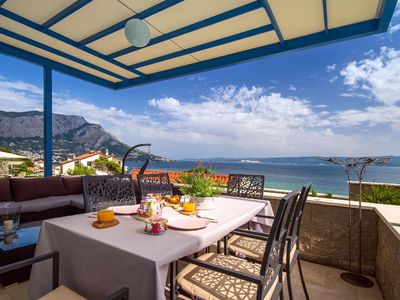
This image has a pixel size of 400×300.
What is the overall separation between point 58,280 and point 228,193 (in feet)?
6.09

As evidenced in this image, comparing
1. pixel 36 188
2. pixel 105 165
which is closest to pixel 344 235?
pixel 36 188

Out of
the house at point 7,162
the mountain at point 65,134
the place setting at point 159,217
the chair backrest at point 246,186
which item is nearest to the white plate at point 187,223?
the place setting at point 159,217

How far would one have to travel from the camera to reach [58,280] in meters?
1.15

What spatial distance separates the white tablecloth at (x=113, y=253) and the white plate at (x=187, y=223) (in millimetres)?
37

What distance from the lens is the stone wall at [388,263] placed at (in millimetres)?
1586

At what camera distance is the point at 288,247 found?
151cm

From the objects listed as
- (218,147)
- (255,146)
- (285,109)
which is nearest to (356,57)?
(285,109)

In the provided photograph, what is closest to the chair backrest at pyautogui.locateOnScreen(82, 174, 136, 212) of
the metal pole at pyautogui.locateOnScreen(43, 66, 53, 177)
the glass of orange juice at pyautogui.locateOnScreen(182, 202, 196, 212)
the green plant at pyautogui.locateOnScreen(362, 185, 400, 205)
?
the glass of orange juice at pyautogui.locateOnScreen(182, 202, 196, 212)

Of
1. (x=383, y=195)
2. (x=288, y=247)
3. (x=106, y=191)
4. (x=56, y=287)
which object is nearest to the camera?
(x=56, y=287)

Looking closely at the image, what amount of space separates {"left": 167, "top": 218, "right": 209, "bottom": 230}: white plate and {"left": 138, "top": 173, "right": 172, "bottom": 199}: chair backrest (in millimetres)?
903

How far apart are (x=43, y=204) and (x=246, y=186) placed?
2.82 meters

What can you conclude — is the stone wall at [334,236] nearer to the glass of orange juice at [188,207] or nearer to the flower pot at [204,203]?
the flower pot at [204,203]

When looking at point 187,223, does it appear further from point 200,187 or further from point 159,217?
point 200,187

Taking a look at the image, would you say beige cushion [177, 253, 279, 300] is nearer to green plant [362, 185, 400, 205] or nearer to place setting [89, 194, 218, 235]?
place setting [89, 194, 218, 235]
